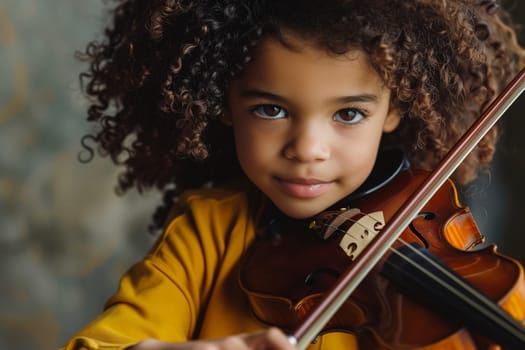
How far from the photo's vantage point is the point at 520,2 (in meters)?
1.24

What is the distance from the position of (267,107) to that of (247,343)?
265 millimetres

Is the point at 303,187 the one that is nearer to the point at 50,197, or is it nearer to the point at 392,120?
the point at 392,120

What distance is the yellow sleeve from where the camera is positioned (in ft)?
2.73

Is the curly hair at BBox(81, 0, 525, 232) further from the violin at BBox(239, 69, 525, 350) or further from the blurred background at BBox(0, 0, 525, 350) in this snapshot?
the blurred background at BBox(0, 0, 525, 350)

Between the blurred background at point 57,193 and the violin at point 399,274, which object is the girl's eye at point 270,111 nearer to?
the violin at point 399,274

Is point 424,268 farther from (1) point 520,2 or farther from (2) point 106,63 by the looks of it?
(1) point 520,2

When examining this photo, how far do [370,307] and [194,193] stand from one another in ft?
1.13

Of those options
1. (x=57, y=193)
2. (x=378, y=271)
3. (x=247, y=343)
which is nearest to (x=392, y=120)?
(x=378, y=271)

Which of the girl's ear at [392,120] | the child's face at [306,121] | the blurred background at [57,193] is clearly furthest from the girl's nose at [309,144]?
the blurred background at [57,193]

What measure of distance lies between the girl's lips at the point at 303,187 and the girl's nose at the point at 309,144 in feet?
0.12

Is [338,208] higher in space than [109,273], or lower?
higher

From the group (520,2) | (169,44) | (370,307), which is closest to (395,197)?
(370,307)

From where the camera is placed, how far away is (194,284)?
0.89m

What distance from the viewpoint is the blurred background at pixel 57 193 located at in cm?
125
